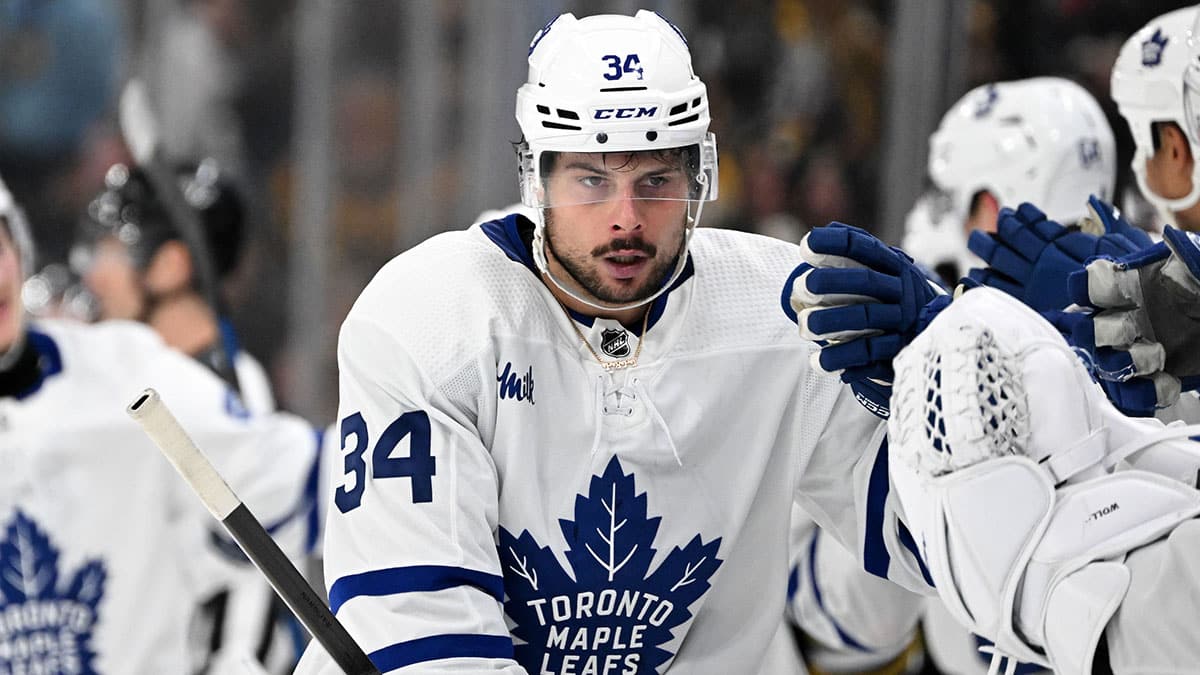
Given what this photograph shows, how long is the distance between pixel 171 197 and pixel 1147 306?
3199 mm

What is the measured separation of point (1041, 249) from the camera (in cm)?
242

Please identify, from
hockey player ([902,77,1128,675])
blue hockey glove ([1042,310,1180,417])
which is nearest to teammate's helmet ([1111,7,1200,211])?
hockey player ([902,77,1128,675])

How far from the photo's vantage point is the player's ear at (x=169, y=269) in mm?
4941

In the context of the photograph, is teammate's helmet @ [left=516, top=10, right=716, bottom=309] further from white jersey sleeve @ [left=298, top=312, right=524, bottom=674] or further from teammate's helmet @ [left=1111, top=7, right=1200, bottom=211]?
teammate's helmet @ [left=1111, top=7, right=1200, bottom=211]

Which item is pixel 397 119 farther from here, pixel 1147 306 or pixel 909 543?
pixel 1147 306

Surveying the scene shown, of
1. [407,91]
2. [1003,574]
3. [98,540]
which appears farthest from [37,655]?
[407,91]

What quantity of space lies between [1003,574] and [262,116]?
16.4ft

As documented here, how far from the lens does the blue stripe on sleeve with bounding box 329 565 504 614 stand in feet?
7.06

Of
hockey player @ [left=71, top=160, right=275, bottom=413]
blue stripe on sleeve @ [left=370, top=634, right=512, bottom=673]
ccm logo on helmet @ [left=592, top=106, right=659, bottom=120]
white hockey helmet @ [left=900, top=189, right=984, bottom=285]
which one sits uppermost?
ccm logo on helmet @ [left=592, top=106, right=659, bottom=120]

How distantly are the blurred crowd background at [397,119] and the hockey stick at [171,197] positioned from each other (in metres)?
0.82

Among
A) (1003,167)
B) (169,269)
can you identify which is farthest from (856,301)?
(169,269)

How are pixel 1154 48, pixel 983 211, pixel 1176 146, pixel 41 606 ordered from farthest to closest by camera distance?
pixel 983 211 < pixel 41 606 < pixel 1154 48 < pixel 1176 146

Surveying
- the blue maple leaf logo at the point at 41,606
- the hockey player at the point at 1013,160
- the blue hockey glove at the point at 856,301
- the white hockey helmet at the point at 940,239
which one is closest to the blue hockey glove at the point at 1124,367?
the blue hockey glove at the point at 856,301

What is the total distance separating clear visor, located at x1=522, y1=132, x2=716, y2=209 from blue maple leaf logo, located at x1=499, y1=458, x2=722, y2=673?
1.22ft
